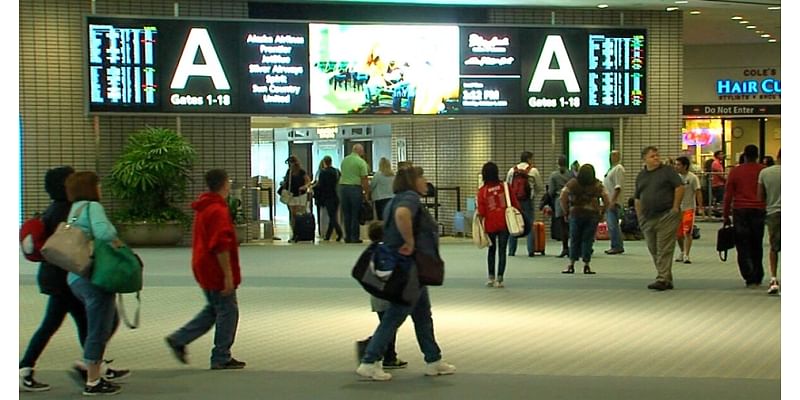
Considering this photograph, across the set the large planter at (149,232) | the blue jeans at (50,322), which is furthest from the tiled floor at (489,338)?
the large planter at (149,232)

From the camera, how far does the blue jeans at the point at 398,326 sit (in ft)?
28.0

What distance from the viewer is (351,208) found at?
22875 mm

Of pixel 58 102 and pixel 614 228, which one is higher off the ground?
pixel 58 102

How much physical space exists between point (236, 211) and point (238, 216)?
27cm

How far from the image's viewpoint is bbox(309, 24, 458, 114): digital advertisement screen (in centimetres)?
2116

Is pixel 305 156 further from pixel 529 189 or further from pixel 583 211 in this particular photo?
pixel 583 211

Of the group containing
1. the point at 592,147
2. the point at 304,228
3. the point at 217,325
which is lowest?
the point at 304,228

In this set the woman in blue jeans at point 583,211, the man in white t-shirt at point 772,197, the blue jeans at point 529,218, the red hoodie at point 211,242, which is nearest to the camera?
the red hoodie at point 211,242

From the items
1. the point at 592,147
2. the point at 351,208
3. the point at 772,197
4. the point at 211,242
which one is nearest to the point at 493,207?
the point at 772,197

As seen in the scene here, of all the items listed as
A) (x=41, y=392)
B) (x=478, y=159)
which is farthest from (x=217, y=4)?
(x=41, y=392)

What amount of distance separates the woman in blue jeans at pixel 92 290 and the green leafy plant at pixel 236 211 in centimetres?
1284

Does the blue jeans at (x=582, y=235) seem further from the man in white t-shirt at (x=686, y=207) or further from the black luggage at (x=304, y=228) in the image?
the black luggage at (x=304, y=228)
